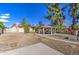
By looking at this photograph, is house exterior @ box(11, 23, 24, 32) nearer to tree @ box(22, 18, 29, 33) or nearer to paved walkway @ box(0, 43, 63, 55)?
tree @ box(22, 18, 29, 33)

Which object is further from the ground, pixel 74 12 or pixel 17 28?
pixel 74 12

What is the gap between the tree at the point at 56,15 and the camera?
1.94m

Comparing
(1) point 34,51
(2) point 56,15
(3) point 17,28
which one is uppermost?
(2) point 56,15

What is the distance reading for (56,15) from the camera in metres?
1.97

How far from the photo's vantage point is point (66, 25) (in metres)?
1.94

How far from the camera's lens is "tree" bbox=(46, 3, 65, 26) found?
194 centimetres

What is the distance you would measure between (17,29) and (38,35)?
19cm

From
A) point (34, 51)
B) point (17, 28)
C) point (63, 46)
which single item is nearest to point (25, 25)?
point (17, 28)

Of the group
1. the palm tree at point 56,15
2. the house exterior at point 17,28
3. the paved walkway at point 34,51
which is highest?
the palm tree at point 56,15

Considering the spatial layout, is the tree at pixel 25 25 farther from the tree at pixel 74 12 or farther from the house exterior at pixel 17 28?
the tree at pixel 74 12

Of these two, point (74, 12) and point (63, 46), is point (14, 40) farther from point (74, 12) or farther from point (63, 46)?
point (74, 12)

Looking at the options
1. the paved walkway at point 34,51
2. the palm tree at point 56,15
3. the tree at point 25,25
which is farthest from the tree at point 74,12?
the tree at point 25,25
